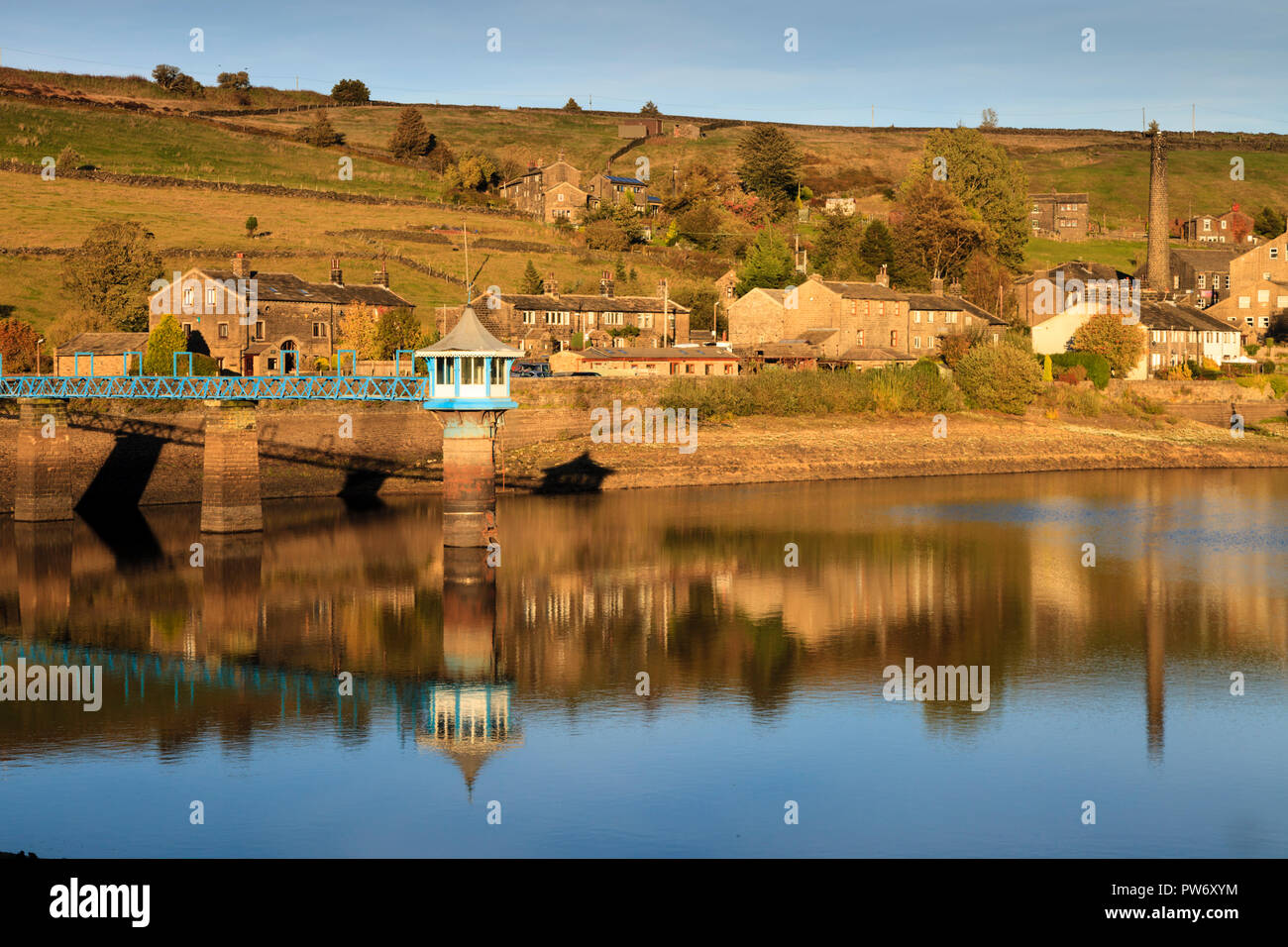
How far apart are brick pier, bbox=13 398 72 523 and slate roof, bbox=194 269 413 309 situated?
23481 millimetres

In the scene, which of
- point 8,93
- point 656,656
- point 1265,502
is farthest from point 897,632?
point 8,93

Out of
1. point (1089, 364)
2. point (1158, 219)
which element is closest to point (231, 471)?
point (1089, 364)

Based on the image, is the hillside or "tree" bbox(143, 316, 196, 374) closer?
"tree" bbox(143, 316, 196, 374)

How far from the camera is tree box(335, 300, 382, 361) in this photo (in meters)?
87.2

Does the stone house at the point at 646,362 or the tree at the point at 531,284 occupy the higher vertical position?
the tree at the point at 531,284

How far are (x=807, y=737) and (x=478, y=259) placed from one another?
89893 millimetres

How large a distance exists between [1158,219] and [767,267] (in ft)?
123

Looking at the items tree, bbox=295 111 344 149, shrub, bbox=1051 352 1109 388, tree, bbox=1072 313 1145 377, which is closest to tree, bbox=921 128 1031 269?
tree, bbox=1072 313 1145 377

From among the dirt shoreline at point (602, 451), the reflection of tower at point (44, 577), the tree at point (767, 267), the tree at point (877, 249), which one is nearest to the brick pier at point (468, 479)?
the reflection of tower at point (44, 577)

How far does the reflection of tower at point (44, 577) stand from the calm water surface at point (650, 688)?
0.65 ft

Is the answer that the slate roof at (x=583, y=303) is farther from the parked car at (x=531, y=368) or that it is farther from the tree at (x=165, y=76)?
the tree at (x=165, y=76)

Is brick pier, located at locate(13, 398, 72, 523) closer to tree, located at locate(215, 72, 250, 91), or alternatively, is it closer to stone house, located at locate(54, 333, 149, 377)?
stone house, located at locate(54, 333, 149, 377)

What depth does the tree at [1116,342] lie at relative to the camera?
104 metres
